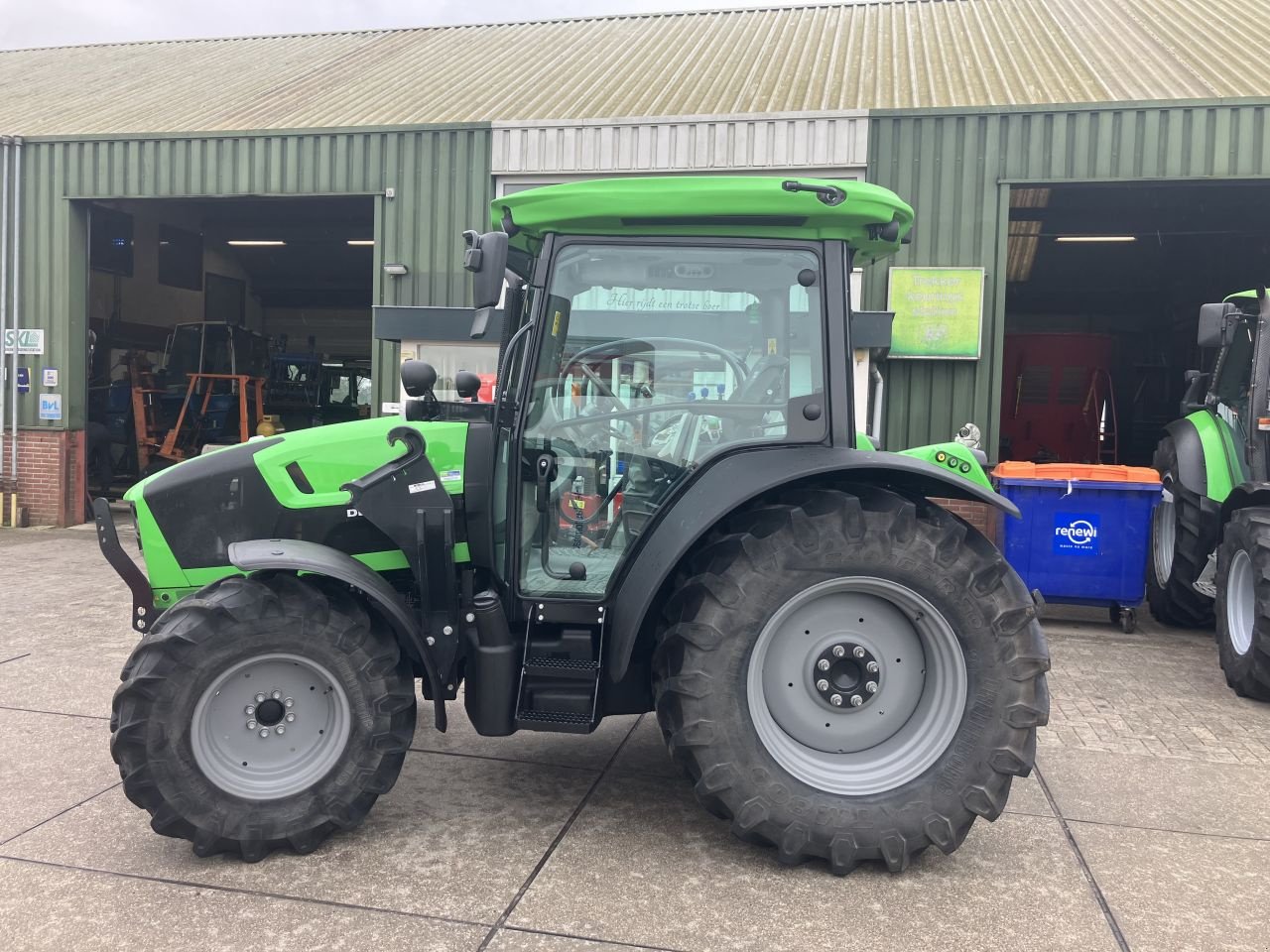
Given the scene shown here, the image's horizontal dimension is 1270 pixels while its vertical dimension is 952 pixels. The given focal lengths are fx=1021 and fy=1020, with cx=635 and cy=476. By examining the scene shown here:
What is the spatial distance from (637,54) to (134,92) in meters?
7.10

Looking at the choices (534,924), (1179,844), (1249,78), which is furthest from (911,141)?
(534,924)

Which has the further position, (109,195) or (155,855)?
(109,195)

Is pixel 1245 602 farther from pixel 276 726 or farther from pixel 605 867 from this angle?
pixel 276 726

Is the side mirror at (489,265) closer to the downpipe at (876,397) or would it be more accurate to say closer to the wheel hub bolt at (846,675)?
the wheel hub bolt at (846,675)

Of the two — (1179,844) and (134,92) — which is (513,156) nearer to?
(134,92)

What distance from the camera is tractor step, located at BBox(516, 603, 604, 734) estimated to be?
12.1 ft

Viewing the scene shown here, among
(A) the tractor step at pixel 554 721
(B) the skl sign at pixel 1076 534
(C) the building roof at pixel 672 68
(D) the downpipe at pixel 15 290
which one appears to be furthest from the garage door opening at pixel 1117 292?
(D) the downpipe at pixel 15 290

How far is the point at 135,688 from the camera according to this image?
3.35 meters

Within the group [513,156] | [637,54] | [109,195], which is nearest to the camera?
[513,156]

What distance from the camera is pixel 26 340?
12227mm

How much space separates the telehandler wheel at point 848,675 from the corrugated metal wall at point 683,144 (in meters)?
7.22

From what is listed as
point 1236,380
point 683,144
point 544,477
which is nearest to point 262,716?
point 544,477

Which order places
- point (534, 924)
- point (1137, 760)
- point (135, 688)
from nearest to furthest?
point (534, 924) → point (135, 688) → point (1137, 760)

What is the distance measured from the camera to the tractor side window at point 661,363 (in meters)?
3.65
